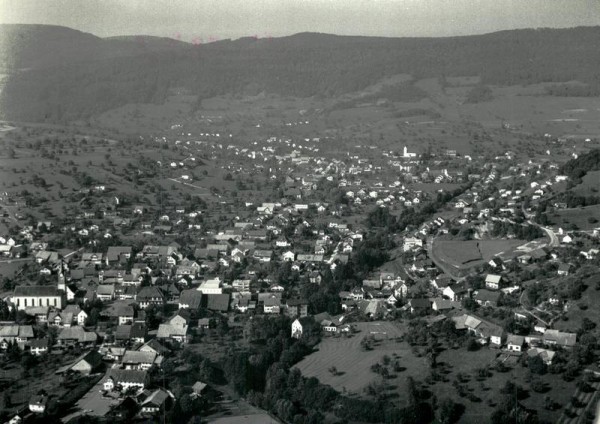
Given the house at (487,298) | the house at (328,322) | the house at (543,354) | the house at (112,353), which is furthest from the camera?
the house at (487,298)

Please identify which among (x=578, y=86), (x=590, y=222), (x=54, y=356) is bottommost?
(x=54, y=356)

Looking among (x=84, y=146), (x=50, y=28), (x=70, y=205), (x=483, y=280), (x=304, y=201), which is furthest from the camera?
(x=50, y=28)

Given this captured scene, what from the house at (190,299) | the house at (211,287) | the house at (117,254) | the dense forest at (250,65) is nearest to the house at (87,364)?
the house at (190,299)

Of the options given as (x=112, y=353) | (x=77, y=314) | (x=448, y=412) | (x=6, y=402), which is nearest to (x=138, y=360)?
(x=112, y=353)

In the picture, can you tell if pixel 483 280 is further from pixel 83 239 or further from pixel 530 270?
pixel 83 239

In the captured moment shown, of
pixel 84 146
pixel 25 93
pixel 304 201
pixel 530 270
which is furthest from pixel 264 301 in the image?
pixel 25 93

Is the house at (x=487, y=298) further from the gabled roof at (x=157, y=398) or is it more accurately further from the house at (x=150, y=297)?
the gabled roof at (x=157, y=398)
